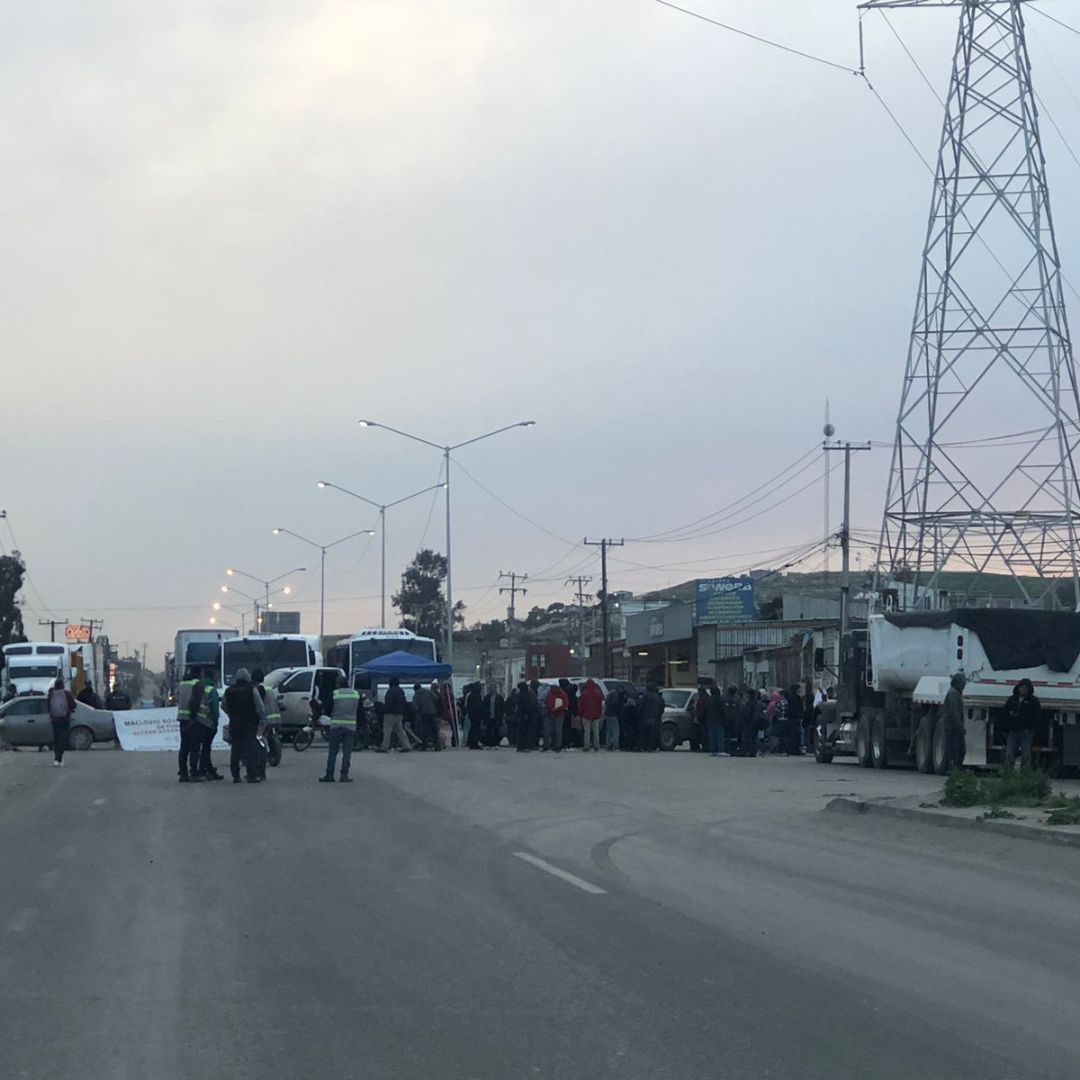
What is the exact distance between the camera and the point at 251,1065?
6.44 metres

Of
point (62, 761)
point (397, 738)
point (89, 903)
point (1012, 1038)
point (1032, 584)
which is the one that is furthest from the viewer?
point (1032, 584)

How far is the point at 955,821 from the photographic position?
1582cm

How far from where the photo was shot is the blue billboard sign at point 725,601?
236 feet

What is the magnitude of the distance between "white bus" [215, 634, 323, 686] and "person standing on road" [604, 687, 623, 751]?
11449 mm

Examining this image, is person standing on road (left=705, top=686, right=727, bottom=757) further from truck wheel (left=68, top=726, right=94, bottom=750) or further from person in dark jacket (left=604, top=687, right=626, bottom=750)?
truck wheel (left=68, top=726, right=94, bottom=750)

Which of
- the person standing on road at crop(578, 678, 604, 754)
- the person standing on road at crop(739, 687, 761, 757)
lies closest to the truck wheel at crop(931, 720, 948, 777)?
the person standing on road at crop(739, 687, 761, 757)

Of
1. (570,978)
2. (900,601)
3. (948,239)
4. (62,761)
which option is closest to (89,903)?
(570,978)

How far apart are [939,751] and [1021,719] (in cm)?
316

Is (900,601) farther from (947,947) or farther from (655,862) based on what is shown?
(947,947)

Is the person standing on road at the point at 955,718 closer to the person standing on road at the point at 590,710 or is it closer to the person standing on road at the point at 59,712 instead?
the person standing on road at the point at 590,710

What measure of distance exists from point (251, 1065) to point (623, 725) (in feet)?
102

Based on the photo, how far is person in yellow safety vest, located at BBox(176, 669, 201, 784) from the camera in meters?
22.7

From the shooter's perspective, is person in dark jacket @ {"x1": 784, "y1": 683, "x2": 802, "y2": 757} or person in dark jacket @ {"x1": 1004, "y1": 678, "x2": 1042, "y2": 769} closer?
person in dark jacket @ {"x1": 1004, "y1": 678, "x2": 1042, "y2": 769}

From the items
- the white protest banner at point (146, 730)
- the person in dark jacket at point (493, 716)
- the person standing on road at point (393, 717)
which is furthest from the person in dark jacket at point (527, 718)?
the white protest banner at point (146, 730)
